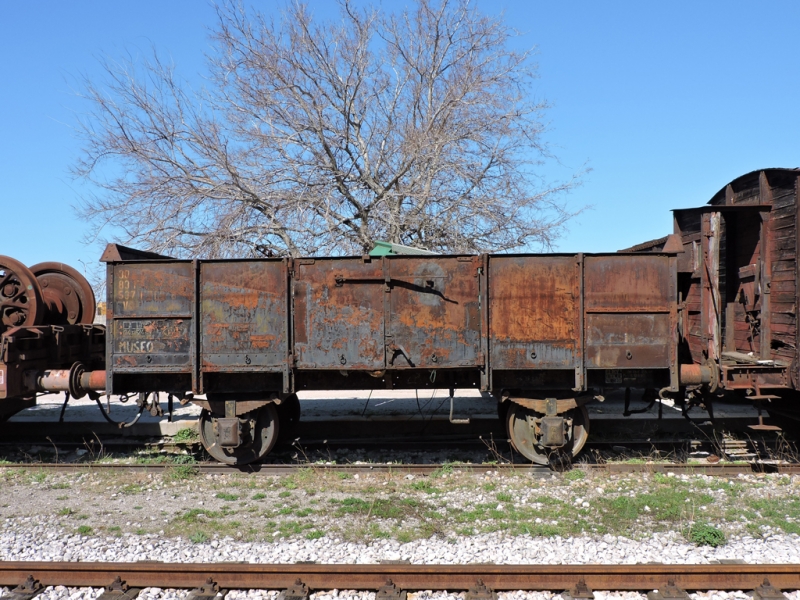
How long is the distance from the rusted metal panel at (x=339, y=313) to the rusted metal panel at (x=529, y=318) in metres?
1.41

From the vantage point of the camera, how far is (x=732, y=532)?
546cm

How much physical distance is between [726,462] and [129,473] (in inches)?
307

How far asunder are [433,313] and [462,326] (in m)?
0.39

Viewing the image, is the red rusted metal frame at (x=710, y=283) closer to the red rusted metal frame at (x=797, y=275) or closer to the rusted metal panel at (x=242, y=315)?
the red rusted metal frame at (x=797, y=275)

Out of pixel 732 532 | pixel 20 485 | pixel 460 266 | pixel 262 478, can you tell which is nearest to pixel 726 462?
pixel 732 532

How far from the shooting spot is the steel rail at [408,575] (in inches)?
175

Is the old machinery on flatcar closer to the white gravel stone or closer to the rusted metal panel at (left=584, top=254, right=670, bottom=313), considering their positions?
the rusted metal panel at (left=584, top=254, right=670, bottom=313)

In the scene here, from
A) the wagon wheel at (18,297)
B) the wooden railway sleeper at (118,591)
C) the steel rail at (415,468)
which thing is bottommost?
the wooden railway sleeper at (118,591)

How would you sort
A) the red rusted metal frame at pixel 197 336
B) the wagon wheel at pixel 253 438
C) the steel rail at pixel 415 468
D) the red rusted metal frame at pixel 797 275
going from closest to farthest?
the red rusted metal frame at pixel 797 275, the red rusted metal frame at pixel 197 336, the steel rail at pixel 415 468, the wagon wheel at pixel 253 438

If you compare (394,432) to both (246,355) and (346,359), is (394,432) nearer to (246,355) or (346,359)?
(346,359)

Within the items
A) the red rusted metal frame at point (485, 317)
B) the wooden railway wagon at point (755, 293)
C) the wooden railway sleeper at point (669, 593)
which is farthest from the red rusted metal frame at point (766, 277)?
the wooden railway sleeper at point (669, 593)

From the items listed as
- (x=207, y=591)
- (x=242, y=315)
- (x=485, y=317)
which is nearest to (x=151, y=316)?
(x=242, y=315)

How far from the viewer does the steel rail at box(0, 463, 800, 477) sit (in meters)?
7.33

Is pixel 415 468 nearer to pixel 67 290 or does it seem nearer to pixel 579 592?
pixel 579 592
